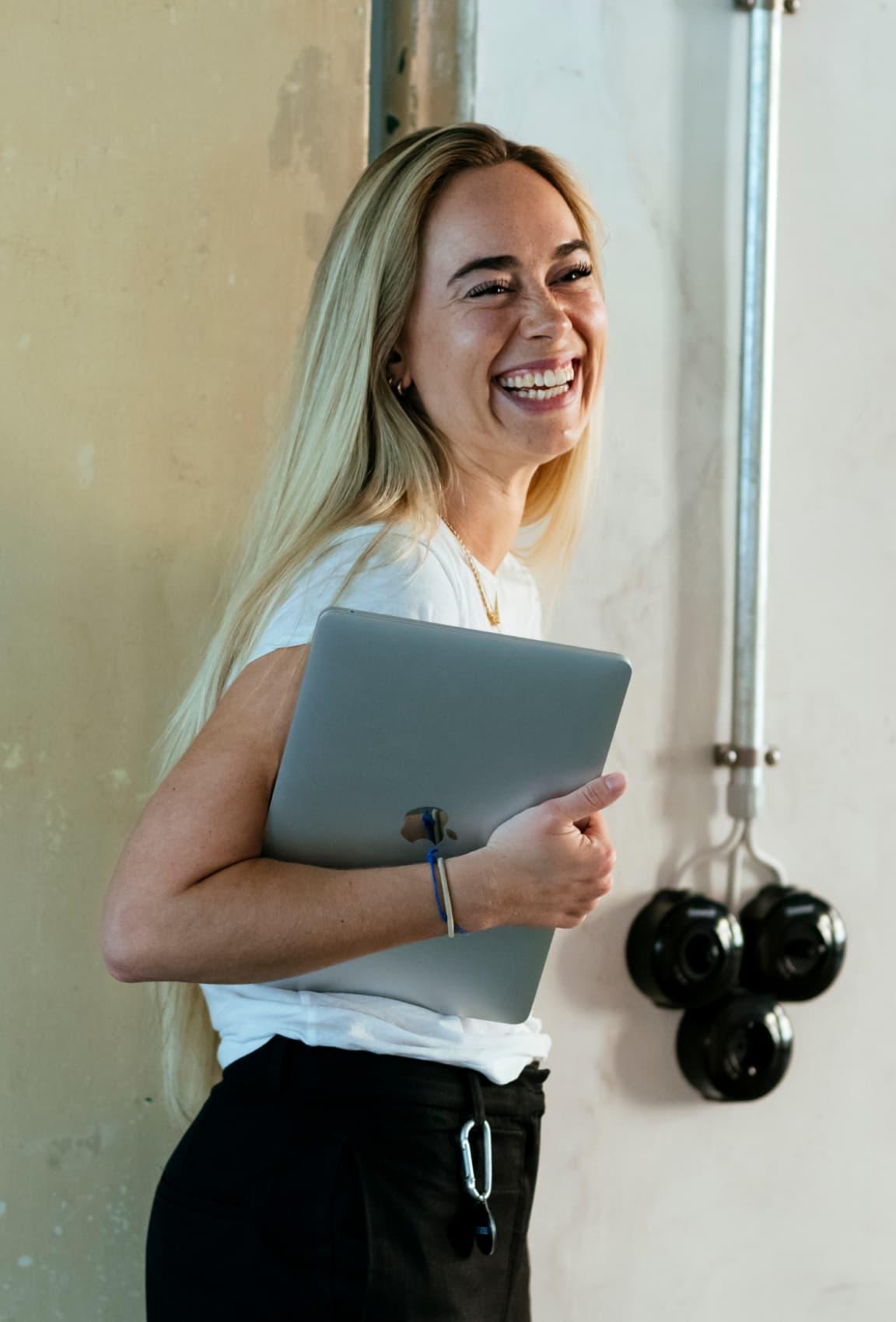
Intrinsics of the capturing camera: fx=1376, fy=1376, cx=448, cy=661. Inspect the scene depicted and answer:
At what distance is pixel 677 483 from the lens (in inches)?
62.8

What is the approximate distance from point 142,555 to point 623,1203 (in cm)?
92

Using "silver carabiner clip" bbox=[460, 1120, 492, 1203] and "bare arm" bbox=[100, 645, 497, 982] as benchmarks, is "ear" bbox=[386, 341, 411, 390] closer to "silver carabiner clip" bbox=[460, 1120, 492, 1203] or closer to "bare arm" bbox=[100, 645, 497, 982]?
"bare arm" bbox=[100, 645, 497, 982]

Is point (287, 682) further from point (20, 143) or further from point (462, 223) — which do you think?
point (20, 143)

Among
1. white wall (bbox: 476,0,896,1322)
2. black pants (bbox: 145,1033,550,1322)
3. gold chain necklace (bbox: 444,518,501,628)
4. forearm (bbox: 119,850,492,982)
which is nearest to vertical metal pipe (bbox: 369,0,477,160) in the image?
white wall (bbox: 476,0,896,1322)

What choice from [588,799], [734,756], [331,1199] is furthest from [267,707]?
[734,756]

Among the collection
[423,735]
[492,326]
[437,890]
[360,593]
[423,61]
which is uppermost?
[423,61]

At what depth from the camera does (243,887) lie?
0.98 m

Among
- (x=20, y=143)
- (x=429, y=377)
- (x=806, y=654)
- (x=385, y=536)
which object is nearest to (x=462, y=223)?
(x=429, y=377)

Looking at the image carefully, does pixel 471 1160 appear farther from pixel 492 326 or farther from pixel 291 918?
pixel 492 326

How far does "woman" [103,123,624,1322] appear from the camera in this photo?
0.99 metres

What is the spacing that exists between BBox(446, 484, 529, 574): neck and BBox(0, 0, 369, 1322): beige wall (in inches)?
10.8

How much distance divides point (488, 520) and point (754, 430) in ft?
1.44

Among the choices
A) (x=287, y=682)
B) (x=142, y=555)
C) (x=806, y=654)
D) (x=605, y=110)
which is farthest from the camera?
(x=806, y=654)

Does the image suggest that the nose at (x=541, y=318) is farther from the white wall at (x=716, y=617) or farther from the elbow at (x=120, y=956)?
the elbow at (x=120, y=956)
